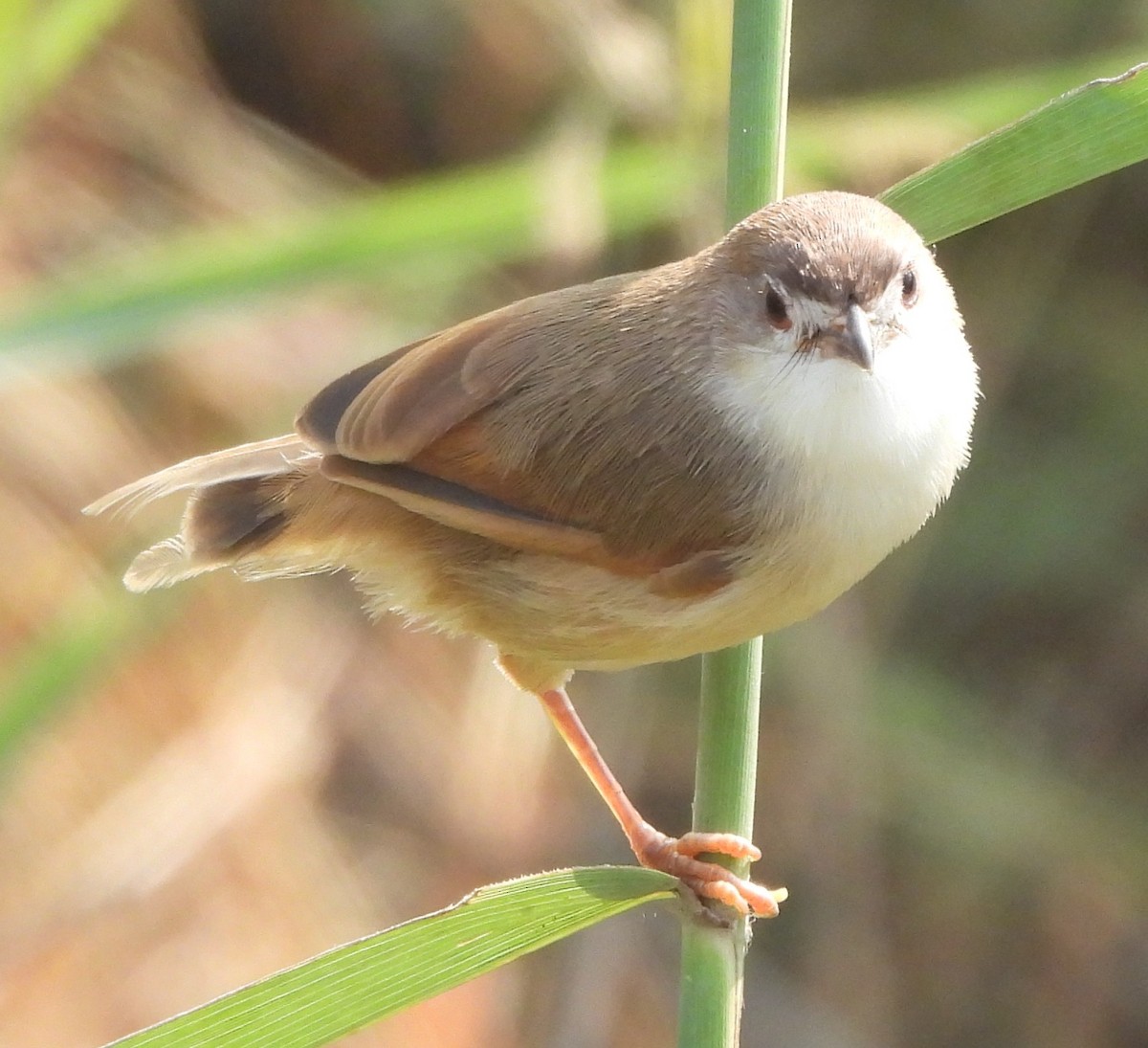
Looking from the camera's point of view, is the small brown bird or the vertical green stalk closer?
the vertical green stalk

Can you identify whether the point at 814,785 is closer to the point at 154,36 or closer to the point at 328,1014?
the point at 328,1014

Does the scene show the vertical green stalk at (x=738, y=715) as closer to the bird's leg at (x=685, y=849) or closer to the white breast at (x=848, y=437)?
the bird's leg at (x=685, y=849)

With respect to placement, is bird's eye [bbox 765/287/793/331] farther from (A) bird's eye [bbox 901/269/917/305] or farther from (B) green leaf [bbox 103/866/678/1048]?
(B) green leaf [bbox 103/866/678/1048]

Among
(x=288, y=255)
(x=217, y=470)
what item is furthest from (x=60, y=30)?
(x=217, y=470)

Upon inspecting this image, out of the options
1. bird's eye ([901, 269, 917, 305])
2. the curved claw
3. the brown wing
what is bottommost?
the curved claw

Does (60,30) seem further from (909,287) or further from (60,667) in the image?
(909,287)

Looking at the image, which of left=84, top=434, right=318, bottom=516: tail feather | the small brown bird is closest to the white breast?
the small brown bird
